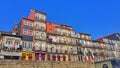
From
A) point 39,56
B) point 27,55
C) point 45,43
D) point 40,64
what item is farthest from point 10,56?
point 45,43

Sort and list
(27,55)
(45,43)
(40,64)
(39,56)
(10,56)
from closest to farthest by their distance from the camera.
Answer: (40,64), (10,56), (27,55), (39,56), (45,43)

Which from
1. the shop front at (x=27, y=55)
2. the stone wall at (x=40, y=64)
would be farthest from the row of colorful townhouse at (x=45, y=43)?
the stone wall at (x=40, y=64)

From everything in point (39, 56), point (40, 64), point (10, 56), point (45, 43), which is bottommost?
point (40, 64)

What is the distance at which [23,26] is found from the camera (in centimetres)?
5034

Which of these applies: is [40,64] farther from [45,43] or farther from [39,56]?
[45,43]

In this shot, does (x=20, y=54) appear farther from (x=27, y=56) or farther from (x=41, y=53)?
(x=41, y=53)

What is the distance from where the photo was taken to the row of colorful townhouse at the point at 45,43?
46125 millimetres

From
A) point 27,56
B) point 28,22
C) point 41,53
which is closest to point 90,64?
point 41,53

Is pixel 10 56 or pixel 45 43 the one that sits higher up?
pixel 45 43

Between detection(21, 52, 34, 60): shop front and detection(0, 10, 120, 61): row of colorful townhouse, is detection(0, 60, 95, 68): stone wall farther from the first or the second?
detection(21, 52, 34, 60): shop front

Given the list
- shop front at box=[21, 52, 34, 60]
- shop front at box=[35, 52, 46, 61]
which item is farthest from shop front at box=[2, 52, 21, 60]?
shop front at box=[35, 52, 46, 61]

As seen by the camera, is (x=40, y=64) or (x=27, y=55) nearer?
(x=40, y=64)

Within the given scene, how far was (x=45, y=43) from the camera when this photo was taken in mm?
53000

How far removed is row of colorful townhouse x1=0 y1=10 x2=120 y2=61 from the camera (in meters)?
46.1
